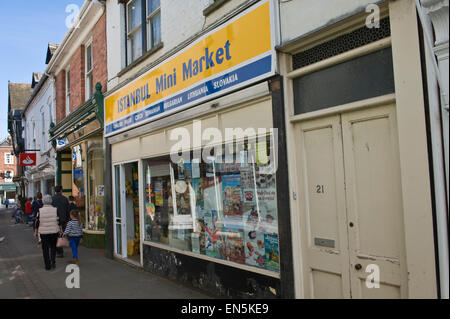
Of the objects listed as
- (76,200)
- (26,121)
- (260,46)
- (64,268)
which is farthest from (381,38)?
(26,121)

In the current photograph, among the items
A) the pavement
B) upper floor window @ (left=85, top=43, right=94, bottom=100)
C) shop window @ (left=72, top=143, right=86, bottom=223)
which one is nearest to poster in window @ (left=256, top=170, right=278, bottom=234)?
the pavement

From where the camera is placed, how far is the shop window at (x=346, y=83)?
3.61 m

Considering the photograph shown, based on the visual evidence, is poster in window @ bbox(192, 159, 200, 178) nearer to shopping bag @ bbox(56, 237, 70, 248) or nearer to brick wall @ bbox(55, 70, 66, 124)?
shopping bag @ bbox(56, 237, 70, 248)

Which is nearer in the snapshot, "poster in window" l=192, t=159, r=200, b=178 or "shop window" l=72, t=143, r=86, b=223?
"poster in window" l=192, t=159, r=200, b=178

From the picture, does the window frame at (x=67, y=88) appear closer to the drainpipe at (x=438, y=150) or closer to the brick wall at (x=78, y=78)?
the brick wall at (x=78, y=78)

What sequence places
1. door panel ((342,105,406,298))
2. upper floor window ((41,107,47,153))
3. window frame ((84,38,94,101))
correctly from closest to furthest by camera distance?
door panel ((342,105,406,298))
window frame ((84,38,94,101))
upper floor window ((41,107,47,153))

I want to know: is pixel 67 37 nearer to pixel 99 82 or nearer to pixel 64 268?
pixel 99 82

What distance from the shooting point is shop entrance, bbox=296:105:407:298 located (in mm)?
3504

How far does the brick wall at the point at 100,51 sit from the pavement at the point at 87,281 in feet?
16.1

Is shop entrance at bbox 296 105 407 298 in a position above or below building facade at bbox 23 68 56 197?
below

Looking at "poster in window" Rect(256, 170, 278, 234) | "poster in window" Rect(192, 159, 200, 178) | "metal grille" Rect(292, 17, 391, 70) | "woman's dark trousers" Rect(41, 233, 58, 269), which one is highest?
"metal grille" Rect(292, 17, 391, 70)

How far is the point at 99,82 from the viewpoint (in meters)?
10.6

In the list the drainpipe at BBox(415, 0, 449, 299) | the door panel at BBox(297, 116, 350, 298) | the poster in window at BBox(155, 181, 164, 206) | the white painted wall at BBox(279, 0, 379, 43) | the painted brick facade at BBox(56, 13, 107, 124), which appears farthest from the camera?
the painted brick facade at BBox(56, 13, 107, 124)

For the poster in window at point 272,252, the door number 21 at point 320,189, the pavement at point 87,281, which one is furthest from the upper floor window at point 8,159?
the door number 21 at point 320,189
